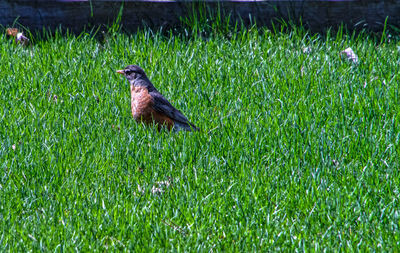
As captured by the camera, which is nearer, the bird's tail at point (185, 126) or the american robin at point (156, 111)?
the bird's tail at point (185, 126)

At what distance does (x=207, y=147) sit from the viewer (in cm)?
430

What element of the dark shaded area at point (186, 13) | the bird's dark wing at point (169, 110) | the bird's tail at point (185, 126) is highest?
the dark shaded area at point (186, 13)

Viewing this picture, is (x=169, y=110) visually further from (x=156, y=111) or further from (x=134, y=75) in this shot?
(x=134, y=75)

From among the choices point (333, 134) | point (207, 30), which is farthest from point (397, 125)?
point (207, 30)

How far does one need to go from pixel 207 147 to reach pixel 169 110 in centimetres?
56

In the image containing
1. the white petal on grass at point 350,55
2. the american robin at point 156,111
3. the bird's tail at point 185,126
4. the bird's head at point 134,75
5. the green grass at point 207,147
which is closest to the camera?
the green grass at point 207,147

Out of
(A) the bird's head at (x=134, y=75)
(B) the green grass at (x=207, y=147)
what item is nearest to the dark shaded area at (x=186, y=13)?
(B) the green grass at (x=207, y=147)

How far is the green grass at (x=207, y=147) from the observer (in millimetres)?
3295

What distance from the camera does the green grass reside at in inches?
130

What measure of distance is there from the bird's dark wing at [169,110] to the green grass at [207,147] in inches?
4.8

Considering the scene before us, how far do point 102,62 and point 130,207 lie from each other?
267 cm

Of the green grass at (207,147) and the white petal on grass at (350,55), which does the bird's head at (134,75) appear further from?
the white petal on grass at (350,55)

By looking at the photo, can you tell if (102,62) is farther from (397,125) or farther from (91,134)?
Result: (397,125)

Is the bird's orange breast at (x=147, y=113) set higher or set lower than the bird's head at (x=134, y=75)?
lower
